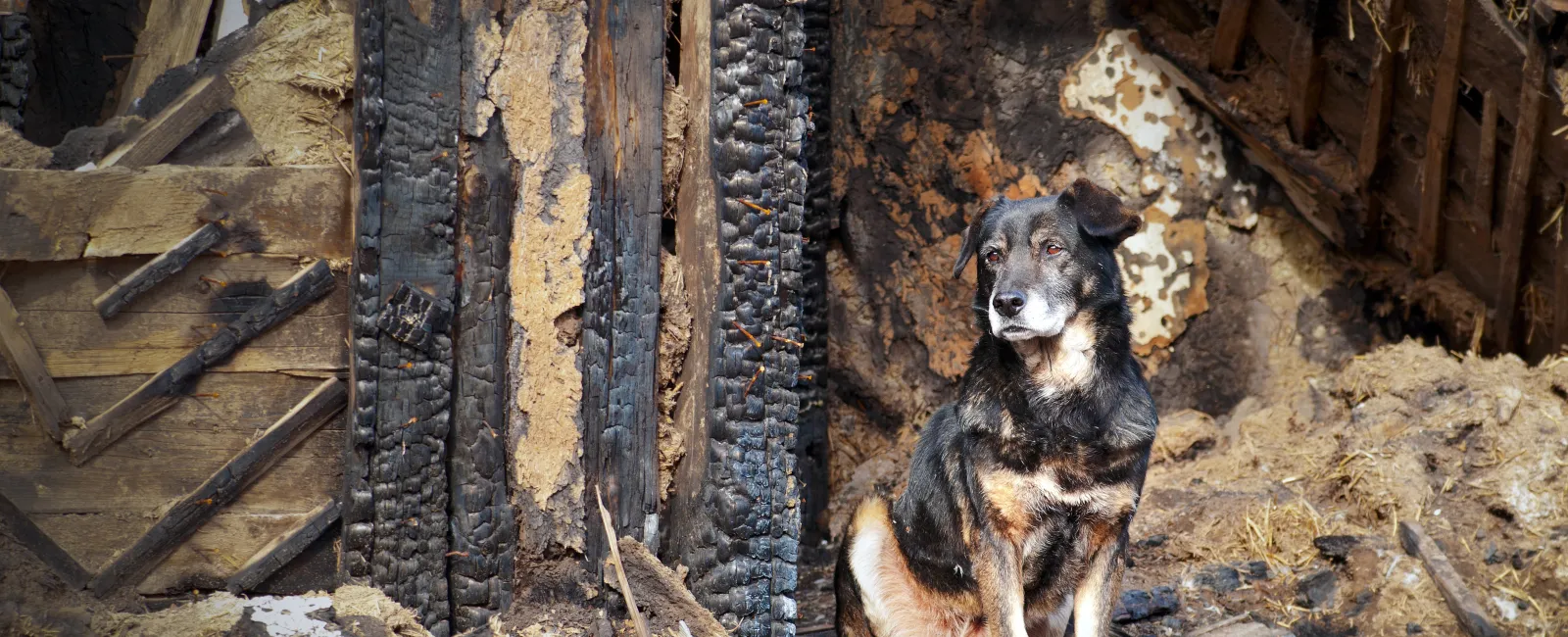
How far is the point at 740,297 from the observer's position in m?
3.80

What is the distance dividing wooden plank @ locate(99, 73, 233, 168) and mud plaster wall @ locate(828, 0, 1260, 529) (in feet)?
10.6

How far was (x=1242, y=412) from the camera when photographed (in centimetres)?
605

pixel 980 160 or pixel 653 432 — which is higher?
pixel 980 160

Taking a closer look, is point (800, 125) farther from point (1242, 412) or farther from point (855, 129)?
point (1242, 412)

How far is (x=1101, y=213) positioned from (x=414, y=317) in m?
2.07

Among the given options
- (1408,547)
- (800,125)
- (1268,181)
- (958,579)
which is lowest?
(1408,547)

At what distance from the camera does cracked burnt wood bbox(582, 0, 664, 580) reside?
3645 millimetres

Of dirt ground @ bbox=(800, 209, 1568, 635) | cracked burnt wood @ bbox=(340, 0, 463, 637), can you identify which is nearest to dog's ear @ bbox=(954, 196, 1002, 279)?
cracked burnt wood @ bbox=(340, 0, 463, 637)

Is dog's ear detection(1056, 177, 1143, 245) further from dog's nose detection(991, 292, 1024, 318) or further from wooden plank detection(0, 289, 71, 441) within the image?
wooden plank detection(0, 289, 71, 441)

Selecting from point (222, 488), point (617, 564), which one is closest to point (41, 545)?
point (222, 488)

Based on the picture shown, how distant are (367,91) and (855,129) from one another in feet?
10.2

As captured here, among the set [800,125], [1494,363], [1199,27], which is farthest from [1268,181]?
[800,125]

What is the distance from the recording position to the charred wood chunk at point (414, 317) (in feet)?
11.4

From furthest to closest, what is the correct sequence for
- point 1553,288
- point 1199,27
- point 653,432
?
point 1199,27
point 1553,288
point 653,432
